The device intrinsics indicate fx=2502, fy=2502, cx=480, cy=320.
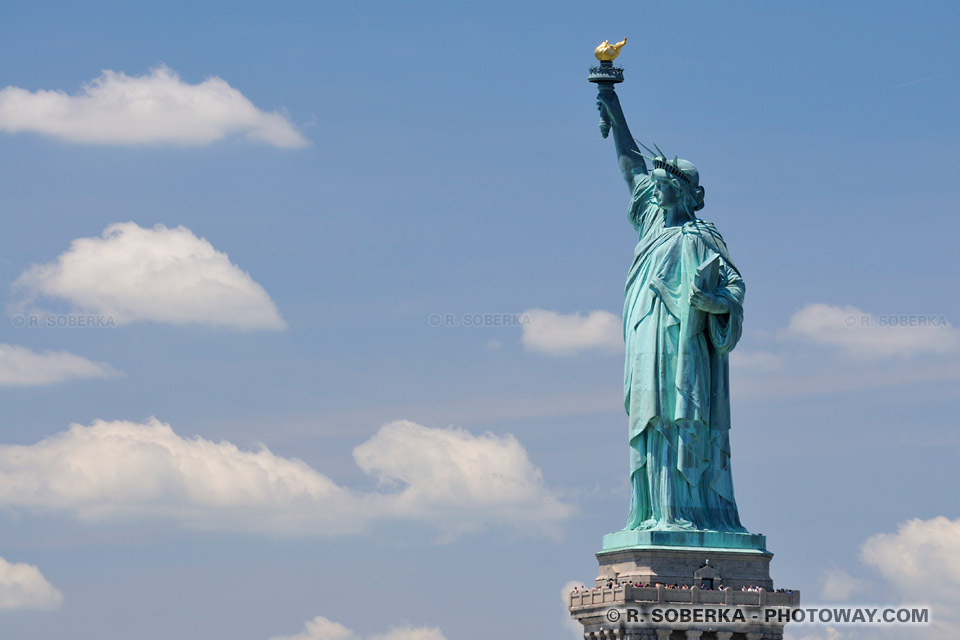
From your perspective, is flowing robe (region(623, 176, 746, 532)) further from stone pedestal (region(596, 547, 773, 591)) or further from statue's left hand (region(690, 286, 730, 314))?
stone pedestal (region(596, 547, 773, 591))

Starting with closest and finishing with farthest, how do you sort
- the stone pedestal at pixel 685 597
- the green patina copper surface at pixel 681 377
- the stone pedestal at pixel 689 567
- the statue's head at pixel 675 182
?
the stone pedestal at pixel 685 597 < the stone pedestal at pixel 689 567 < the green patina copper surface at pixel 681 377 < the statue's head at pixel 675 182

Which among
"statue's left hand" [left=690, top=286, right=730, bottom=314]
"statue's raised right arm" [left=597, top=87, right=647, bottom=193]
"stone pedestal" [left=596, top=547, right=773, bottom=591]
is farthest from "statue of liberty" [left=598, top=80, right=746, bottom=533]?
"statue's raised right arm" [left=597, top=87, right=647, bottom=193]

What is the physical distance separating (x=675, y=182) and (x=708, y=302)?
440 centimetres

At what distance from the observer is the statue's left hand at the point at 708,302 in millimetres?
77375

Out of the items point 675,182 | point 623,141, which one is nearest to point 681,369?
point 675,182

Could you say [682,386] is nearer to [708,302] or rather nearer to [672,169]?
[708,302]

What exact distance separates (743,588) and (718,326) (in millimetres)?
8243

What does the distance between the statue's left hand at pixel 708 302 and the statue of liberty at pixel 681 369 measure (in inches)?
1.2

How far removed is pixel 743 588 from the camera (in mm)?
76500

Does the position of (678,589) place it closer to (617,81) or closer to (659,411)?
(659,411)

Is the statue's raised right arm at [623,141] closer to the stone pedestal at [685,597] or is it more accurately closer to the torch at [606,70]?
the torch at [606,70]

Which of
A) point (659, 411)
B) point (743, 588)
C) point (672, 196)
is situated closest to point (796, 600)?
point (743, 588)

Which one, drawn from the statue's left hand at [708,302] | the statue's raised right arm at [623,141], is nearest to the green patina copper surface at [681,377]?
the statue's left hand at [708,302]

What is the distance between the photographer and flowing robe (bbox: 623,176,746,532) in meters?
77.2
